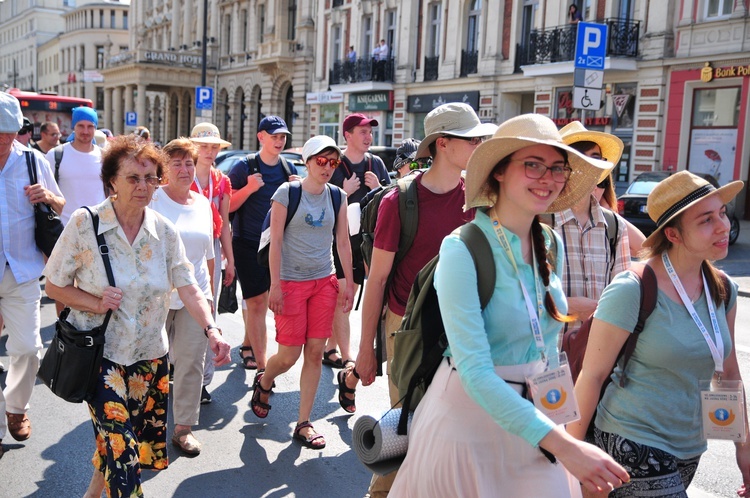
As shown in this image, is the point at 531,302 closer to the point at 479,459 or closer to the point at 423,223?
the point at 479,459

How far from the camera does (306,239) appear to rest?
17.9 ft

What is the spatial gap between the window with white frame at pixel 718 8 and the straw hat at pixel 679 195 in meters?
20.6

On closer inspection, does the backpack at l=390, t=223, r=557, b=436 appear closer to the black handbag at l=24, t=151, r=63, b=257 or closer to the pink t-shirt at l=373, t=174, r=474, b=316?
the pink t-shirt at l=373, t=174, r=474, b=316

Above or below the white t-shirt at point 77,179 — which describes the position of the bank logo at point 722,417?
below

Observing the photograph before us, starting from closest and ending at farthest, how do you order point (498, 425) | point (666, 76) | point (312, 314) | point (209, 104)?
1. point (498, 425)
2. point (312, 314)
3. point (666, 76)
4. point (209, 104)

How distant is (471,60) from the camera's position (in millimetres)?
30109

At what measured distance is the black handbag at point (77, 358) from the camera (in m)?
3.57

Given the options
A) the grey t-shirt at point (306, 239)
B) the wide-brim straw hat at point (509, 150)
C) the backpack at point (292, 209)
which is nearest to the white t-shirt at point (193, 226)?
the backpack at point (292, 209)

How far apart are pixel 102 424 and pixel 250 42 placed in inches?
1774

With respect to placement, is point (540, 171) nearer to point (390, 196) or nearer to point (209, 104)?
point (390, 196)

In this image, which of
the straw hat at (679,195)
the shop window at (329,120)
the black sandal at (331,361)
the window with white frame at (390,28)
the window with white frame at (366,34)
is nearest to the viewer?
the straw hat at (679,195)

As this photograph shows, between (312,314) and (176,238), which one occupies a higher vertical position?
(176,238)

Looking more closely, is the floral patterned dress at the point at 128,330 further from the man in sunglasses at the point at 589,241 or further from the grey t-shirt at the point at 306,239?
the man in sunglasses at the point at 589,241

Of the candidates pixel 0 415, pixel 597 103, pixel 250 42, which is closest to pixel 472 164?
pixel 0 415
